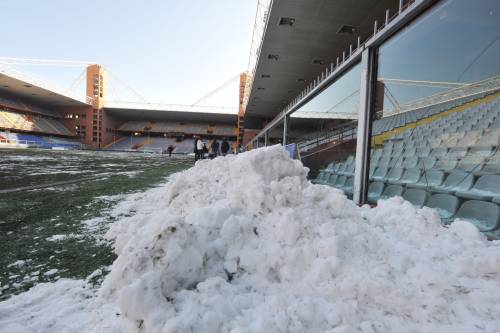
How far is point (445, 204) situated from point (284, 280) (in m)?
2.40

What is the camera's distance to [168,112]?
41781mm

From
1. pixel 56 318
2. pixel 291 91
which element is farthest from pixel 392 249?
pixel 291 91

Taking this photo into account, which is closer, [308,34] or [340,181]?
[340,181]

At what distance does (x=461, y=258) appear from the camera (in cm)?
131

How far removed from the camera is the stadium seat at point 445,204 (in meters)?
2.52

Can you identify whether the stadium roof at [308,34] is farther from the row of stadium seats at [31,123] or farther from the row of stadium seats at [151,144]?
the row of stadium seats at [31,123]

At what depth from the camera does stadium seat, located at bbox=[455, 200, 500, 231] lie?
2.16 metres

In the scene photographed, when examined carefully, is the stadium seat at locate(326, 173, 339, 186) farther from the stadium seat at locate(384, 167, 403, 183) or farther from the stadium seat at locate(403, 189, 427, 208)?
the stadium seat at locate(403, 189, 427, 208)

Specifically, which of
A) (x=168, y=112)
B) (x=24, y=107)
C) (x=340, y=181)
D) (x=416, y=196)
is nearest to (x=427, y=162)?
(x=416, y=196)

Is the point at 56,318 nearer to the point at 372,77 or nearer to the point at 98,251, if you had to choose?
the point at 98,251

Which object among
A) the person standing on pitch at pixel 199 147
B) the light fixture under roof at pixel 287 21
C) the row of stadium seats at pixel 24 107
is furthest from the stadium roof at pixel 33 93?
the light fixture under roof at pixel 287 21

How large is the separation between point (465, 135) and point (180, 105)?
135 feet

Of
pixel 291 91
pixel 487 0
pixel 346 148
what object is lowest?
pixel 346 148

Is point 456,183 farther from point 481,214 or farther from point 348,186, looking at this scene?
point 348,186
